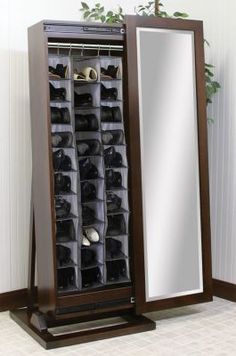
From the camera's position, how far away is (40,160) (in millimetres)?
3045

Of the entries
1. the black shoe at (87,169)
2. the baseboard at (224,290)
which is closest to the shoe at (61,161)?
the black shoe at (87,169)

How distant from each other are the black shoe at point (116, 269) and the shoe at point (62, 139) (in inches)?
30.2

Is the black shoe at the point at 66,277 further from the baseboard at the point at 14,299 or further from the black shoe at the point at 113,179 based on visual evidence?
the black shoe at the point at 113,179

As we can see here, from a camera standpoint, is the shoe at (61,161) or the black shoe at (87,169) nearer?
the shoe at (61,161)

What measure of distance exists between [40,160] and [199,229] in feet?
3.47

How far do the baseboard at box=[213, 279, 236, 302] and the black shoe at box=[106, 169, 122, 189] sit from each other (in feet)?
3.65

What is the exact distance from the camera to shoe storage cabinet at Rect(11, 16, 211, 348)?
3006 millimetres

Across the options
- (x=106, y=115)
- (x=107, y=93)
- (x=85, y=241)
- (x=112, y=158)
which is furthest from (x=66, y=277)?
(x=107, y=93)

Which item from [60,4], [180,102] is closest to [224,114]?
[180,102]

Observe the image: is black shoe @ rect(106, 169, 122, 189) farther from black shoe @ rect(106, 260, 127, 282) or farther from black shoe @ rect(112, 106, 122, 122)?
black shoe @ rect(106, 260, 127, 282)

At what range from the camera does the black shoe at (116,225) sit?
321 cm

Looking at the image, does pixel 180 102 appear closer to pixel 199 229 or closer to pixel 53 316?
pixel 199 229

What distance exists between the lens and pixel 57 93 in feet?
10.0

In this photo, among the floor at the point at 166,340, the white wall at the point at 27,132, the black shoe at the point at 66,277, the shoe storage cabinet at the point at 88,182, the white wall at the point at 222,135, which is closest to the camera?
the floor at the point at 166,340
